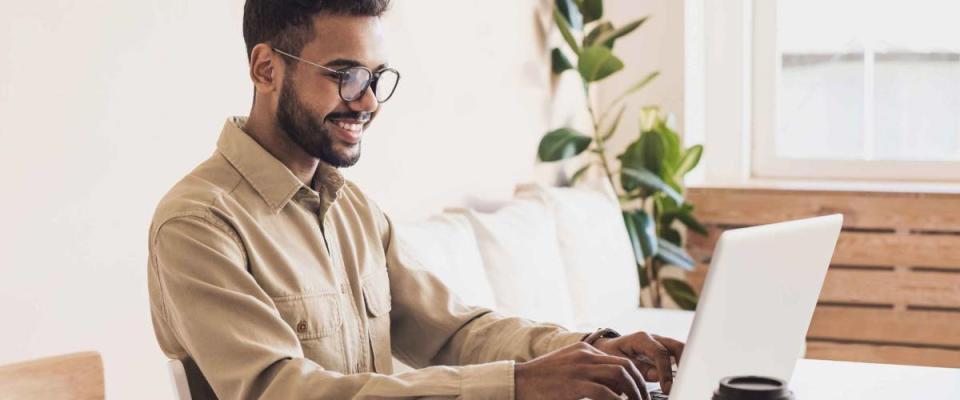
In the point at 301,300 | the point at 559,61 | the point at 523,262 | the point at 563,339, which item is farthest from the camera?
the point at 559,61

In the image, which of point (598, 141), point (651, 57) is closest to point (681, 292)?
point (598, 141)

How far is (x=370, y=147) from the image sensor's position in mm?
2795

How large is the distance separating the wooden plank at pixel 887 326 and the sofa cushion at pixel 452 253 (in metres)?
1.66

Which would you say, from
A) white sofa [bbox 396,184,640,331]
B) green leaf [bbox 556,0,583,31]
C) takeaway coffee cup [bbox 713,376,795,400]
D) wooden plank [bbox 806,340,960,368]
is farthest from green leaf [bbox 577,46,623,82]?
takeaway coffee cup [bbox 713,376,795,400]

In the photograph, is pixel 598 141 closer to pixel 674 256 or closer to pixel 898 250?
pixel 674 256

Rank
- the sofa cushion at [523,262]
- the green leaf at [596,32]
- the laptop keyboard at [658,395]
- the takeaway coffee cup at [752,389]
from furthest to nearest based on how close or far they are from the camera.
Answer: the green leaf at [596,32] → the sofa cushion at [523,262] → the laptop keyboard at [658,395] → the takeaway coffee cup at [752,389]

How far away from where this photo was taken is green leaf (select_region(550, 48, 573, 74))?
393cm

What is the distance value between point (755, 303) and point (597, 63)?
2.56 m

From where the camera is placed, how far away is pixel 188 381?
4.83 ft

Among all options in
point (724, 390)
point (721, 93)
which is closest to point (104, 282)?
point (724, 390)

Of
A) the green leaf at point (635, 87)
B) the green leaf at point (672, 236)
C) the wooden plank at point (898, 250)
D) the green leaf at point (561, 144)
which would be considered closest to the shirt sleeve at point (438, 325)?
the green leaf at point (561, 144)

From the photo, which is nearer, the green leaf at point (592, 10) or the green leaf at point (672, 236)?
the green leaf at point (592, 10)

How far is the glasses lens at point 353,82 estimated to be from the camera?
64.4 inches

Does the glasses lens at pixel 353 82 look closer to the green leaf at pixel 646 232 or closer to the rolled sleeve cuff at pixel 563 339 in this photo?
the rolled sleeve cuff at pixel 563 339
